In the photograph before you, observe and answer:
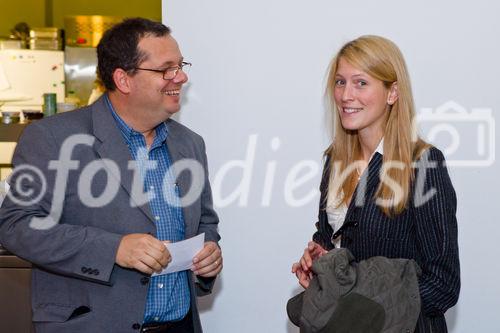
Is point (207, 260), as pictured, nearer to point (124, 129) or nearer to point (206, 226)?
point (206, 226)

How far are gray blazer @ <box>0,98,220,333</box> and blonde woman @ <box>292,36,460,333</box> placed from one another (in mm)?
515

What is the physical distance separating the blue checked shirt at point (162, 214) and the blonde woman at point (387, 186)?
0.38 meters

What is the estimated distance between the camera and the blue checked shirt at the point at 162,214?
212cm

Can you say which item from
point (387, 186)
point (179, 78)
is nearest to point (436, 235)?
point (387, 186)

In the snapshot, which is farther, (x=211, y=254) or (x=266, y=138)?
(x=266, y=138)

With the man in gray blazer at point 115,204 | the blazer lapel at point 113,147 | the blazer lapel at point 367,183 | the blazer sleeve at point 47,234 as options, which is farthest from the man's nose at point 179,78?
the blazer lapel at point 367,183

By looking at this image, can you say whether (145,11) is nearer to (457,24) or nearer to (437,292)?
(457,24)

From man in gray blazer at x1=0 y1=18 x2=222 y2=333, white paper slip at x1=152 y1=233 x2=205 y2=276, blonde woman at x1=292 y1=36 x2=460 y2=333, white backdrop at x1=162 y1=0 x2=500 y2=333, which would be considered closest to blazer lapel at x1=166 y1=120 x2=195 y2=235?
man in gray blazer at x1=0 y1=18 x2=222 y2=333

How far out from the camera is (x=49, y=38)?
7152 mm

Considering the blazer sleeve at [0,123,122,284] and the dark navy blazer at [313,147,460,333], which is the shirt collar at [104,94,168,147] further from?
the dark navy blazer at [313,147,460,333]

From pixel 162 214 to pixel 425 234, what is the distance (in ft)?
2.55

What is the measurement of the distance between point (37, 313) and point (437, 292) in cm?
109

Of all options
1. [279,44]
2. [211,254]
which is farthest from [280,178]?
[211,254]

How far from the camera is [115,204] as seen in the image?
2.08m
